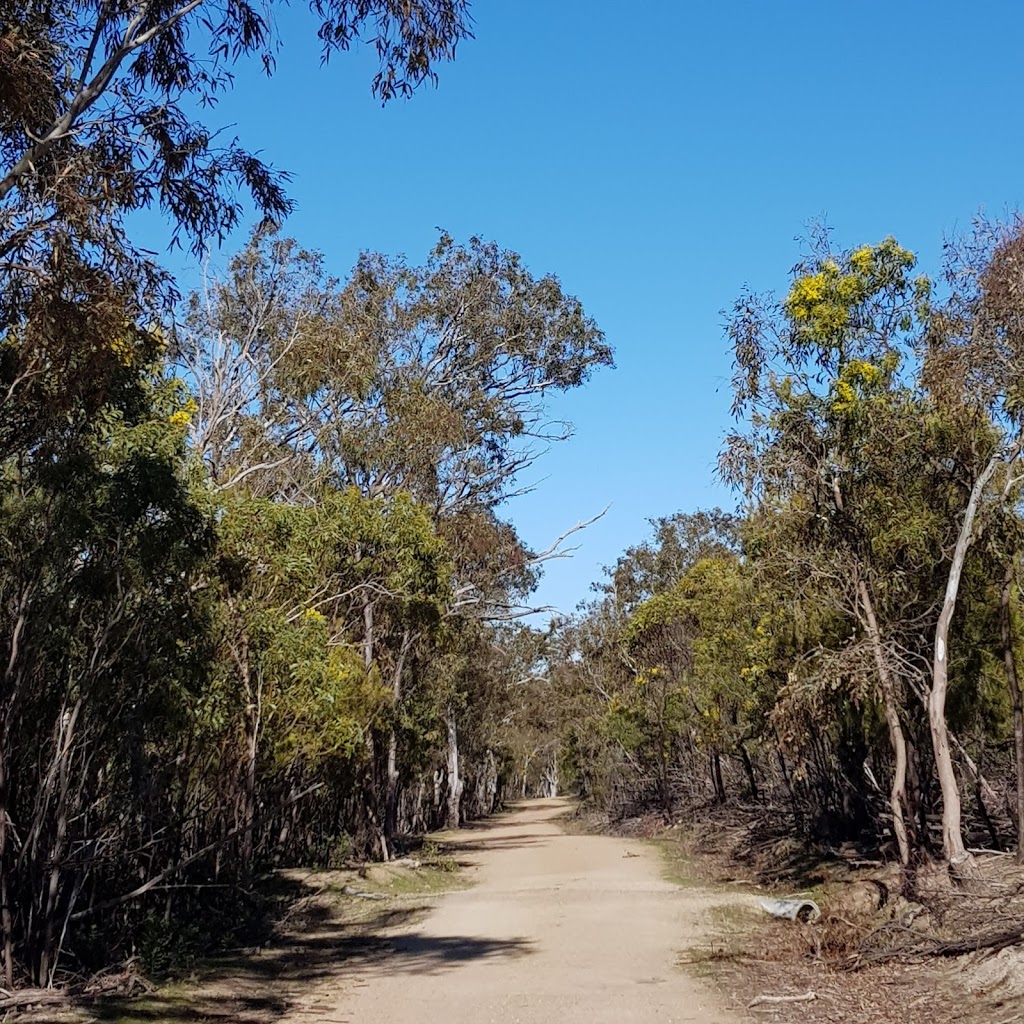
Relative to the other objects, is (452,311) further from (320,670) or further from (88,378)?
(88,378)

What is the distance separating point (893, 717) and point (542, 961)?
5.08 meters

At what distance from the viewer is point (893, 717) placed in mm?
12680

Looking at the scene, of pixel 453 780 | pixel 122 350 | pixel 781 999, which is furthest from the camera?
pixel 453 780

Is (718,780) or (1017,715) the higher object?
(1017,715)

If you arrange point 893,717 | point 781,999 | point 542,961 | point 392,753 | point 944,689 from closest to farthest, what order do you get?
point 781,999 < point 542,961 < point 944,689 < point 893,717 < point 392,753

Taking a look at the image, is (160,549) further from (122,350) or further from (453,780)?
(453,780)

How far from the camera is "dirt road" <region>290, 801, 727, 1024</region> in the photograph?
8.46 meters

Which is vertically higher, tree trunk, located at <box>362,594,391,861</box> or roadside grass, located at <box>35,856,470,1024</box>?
tree trunk, located at <box>362,594,391,861</box>

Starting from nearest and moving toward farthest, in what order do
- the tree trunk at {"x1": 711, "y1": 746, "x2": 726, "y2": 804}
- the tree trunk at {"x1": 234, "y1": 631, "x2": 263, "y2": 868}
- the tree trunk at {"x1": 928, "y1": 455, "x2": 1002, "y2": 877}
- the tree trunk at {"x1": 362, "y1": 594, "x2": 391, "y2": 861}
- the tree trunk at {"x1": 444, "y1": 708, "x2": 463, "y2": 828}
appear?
the tree trunk at {"x1": 928, "y1": 455, "x2": 1002, "y2": 877}
the tree trunk at {"x1": 234, "y1": 631, "x2": 263, "y2": 868}
the tree trunk at {"x1": 362, "y1": 594, "x2": 391, "y2": 861}
the tree trunk at {"x1": 711, "y1": 746, "x2": 726, "y2": 804}
the tree trunk at {"x1": 444, "y1": 708, "x2": 463, "y2": 828}

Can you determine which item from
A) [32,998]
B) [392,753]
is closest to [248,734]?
[32,998]

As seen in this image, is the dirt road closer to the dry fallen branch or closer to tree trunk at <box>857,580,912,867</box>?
the dry fallen branch

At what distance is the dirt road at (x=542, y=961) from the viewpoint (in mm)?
8461

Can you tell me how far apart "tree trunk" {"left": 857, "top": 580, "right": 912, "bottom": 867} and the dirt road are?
272 cm

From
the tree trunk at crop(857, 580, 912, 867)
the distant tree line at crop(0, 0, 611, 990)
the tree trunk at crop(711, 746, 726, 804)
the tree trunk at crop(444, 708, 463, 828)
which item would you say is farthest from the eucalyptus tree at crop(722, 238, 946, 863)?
the tree trunk at crop(444, 708, 463, 828)
